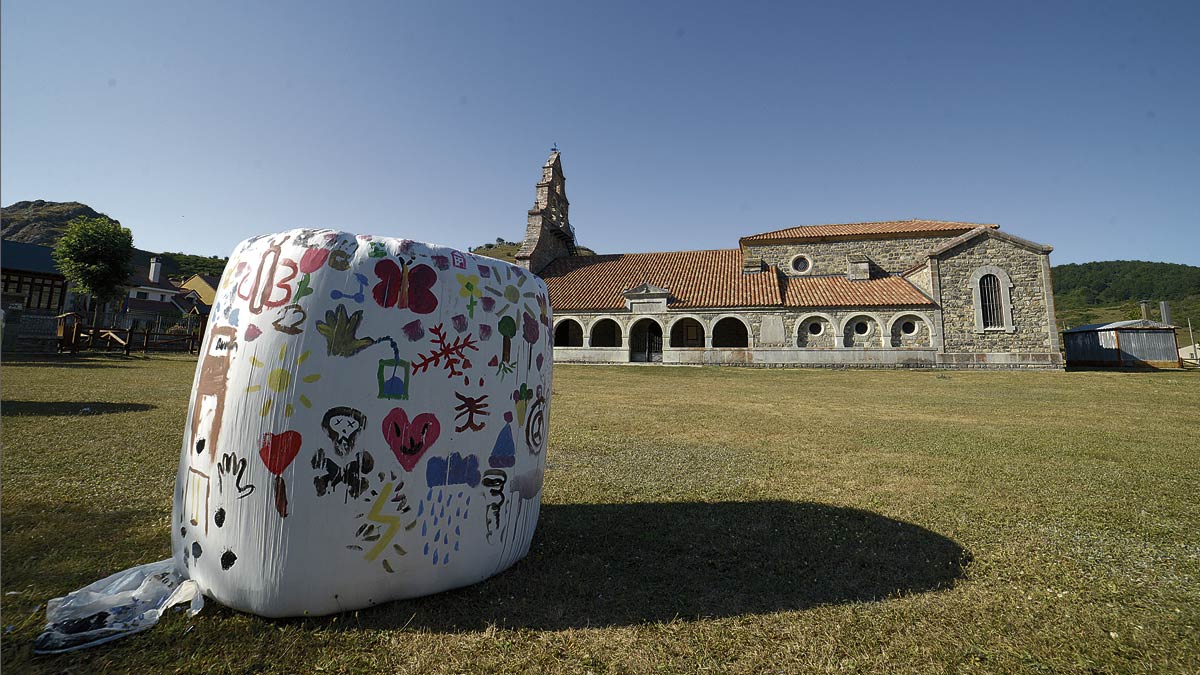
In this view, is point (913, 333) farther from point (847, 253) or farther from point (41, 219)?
point (41, 219)

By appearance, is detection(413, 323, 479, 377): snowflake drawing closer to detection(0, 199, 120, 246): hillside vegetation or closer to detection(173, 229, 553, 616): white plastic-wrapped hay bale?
detection(173, 229, 553, 616): white plastic-wrapped hay bale

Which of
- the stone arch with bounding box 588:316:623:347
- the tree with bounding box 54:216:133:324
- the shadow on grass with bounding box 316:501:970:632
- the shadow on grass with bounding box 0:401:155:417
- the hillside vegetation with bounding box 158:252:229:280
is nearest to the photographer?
the shadow on grass with bounding box 316:501:970:632

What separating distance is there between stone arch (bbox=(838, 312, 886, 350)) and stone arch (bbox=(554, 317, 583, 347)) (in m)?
12.9

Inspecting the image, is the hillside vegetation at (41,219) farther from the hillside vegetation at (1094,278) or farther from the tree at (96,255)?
the tree at (96,255)

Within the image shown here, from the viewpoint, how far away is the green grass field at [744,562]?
1.98 meters

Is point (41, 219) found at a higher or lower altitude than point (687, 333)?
higher

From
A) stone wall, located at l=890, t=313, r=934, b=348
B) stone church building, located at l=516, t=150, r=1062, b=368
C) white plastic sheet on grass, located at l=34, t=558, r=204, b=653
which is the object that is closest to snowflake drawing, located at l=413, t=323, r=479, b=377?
white plastic sheet on grass, located at l=34, t=558, r=204, b=653

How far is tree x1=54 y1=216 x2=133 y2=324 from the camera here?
2247 cm

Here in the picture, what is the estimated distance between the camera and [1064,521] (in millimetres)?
3449

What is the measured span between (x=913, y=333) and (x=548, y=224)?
1996cm

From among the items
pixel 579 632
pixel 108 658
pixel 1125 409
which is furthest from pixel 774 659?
pixel 1125 409

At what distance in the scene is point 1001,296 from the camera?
2044 centimetres

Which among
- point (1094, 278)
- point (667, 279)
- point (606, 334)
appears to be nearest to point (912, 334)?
point (667, 279)

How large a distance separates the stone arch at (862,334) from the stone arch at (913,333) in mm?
424
